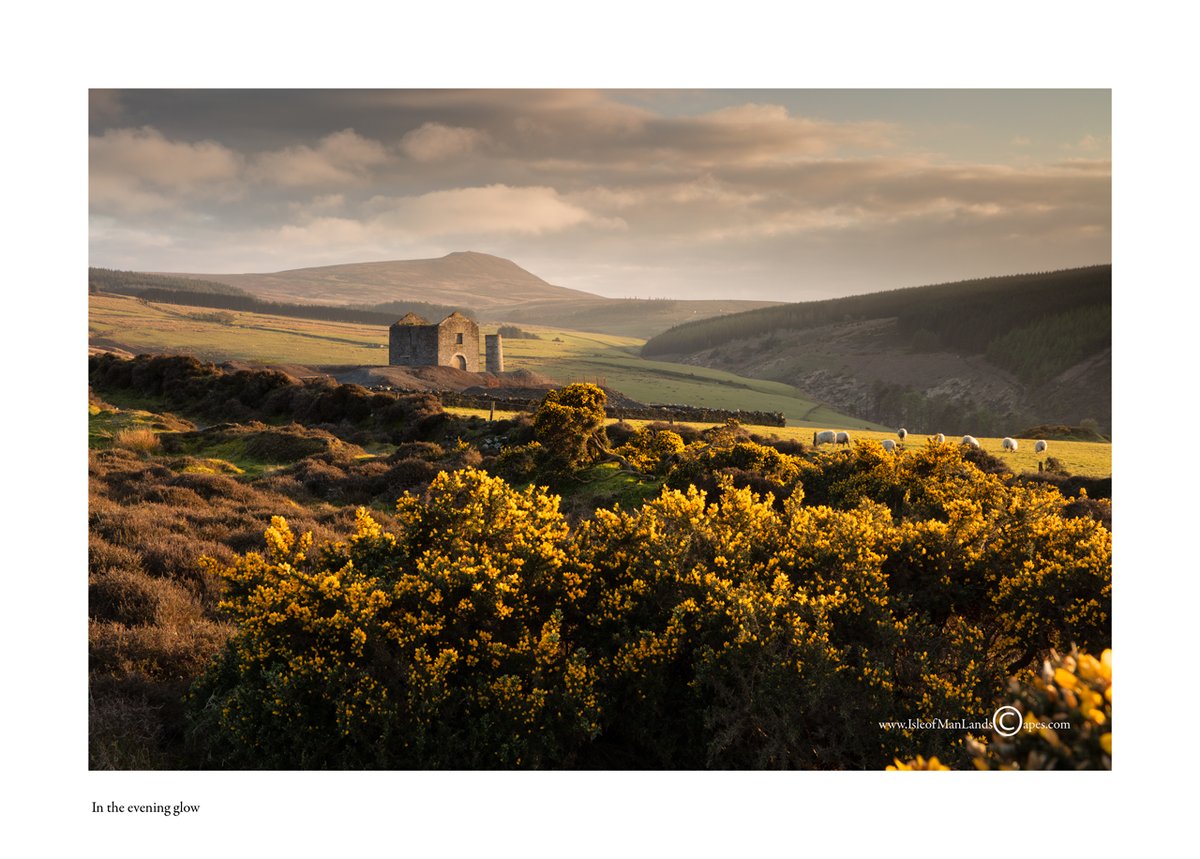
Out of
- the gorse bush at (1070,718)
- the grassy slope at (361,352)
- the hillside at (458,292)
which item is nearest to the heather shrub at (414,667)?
the gorse bush at (1070,718)

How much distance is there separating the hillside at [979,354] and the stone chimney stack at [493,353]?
2283 centimetres

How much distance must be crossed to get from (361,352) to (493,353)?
10711 millimetres

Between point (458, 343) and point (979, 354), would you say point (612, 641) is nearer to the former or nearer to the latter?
point (979, 354)

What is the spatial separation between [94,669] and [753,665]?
18.9 feet

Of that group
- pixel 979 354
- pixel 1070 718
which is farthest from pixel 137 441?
pixel 1070 718

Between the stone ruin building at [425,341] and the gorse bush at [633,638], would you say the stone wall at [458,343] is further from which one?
the gorse bush at [633,638]

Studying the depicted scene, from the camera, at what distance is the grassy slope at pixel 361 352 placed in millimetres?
23500

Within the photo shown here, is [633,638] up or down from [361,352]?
down

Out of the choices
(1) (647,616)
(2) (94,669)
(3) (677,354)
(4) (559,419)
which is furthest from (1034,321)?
(3) (677,354)

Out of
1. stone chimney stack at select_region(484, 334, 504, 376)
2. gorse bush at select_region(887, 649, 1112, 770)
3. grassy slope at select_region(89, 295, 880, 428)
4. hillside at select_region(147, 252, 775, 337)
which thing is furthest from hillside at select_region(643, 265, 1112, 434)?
stone chimney stack at select_region(484, 334, 504, 376)

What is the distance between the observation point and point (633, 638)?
5.48 m

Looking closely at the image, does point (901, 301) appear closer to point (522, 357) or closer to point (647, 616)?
point (647, 616)

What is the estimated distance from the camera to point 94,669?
6.59 m

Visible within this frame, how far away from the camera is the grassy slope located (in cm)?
2350
